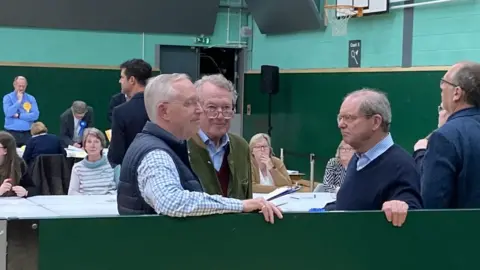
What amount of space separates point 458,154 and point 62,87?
10.6m

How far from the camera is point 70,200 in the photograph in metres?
4.88

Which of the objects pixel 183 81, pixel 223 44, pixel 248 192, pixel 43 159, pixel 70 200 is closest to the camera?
pixel 183 81

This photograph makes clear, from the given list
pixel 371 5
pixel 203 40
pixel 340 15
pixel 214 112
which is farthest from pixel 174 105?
pixel 203 40

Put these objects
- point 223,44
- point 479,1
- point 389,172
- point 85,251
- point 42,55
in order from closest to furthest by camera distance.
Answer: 1. point 85,251
2. point 389,172
3. point 479,1
4. point 42,55
5. point 223,44

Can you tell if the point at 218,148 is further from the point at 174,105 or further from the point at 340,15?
the point at 340,15

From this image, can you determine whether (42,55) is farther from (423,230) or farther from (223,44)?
(423,230)

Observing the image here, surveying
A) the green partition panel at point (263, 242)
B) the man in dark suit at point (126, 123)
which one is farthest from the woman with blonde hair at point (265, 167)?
the green partition panel at point (263, 242)

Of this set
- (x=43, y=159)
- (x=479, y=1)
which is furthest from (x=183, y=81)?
(x=479, y=1)

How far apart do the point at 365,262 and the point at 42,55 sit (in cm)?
1093

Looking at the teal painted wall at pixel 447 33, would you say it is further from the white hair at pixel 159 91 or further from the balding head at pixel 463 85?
the white hair at pixel 159 91

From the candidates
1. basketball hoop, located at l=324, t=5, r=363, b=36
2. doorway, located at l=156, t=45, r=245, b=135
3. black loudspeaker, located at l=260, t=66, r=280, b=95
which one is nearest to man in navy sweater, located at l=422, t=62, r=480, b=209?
basketball hoop, located at l=324, t=5, r=363, b=36

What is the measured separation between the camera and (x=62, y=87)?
12961 millimetres

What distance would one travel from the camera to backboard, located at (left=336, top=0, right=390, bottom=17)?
1023 cm

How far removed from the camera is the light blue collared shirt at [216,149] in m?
3.39
